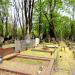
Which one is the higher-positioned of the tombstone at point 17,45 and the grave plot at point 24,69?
the grave plot at point 24,69

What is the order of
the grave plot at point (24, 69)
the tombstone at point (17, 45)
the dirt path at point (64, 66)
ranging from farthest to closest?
the tombstone at point (17, 45) → the dirt path at point (64, 66) → the grave plot at point (24, 69)

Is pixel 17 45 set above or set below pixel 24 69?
below

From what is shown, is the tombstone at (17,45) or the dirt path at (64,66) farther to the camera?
the tombstone at (17,45)

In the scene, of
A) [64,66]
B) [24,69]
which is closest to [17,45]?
→ [64,66]

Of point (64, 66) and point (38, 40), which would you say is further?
point (38, 40)

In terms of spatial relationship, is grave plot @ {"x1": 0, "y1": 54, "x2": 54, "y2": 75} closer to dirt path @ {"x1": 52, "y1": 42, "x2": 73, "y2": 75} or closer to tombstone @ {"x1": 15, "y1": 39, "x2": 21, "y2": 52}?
dirt path @ {"x1": 52, "y1": 42, "x2": 73, "y2": 75}

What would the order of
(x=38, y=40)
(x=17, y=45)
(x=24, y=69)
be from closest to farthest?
(x=24, y=69)
(x=17, y=45)
(x=38, y=40)

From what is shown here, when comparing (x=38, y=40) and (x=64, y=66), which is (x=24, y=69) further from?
(x=38, y=40)

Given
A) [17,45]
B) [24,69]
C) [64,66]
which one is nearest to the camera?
[24,69]

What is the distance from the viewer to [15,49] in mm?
15219

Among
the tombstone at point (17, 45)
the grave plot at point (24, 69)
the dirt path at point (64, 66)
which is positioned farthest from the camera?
the tombstone at point (17, 45)

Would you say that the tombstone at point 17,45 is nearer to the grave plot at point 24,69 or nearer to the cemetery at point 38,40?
the cemetery at point 38,40

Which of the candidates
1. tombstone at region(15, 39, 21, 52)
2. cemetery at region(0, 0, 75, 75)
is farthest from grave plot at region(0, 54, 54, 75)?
tombstone at region(15, 39, 21, 52)

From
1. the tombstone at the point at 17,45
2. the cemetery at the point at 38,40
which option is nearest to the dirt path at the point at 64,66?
the cemetery at the point at 38,40
